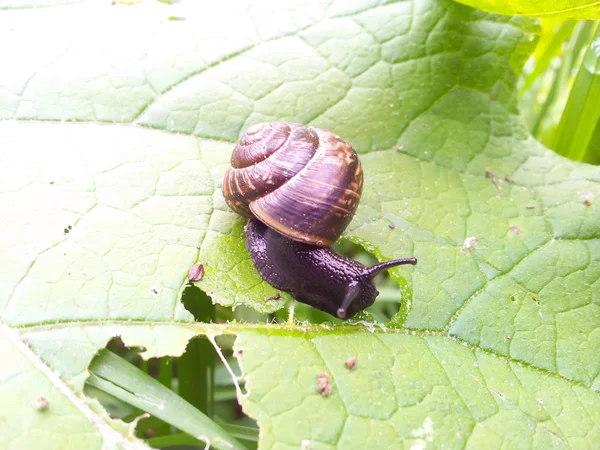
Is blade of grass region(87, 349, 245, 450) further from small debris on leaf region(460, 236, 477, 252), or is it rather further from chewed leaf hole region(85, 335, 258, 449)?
small debris on leaf region(460, 236, 477, 252)

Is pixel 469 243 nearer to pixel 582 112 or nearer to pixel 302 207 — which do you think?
pixel 302 207

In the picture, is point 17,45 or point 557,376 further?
point 17,45

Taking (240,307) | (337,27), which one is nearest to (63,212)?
(240,307)

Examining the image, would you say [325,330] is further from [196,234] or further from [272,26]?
[272,26]

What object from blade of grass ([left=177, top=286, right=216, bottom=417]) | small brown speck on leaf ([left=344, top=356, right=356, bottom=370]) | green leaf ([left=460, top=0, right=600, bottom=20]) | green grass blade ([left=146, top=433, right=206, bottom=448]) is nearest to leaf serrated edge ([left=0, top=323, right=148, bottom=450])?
green grass blade ([left=146, top=433, right=206, bottom=448])

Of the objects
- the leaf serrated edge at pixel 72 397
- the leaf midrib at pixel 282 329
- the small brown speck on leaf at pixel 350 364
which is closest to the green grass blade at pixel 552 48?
the leaf midrib at pixel 282 329

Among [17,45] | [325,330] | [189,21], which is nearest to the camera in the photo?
[325,330]
